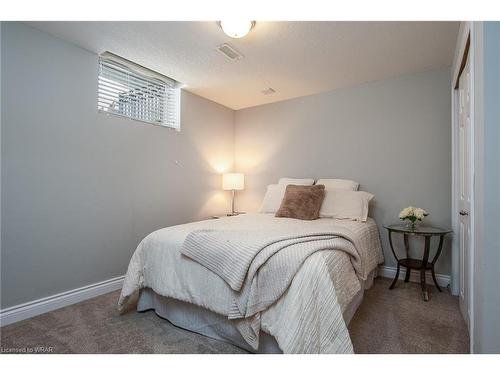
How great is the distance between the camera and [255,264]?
146 cm

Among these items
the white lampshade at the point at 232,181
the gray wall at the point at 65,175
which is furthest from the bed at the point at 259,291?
the white lampshade at the point at 232,181

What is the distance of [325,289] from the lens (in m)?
1.35

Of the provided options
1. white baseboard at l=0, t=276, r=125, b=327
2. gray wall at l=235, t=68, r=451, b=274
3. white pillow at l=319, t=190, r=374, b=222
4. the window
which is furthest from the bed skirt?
the window

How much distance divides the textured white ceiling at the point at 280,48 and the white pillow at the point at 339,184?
3.85 feet

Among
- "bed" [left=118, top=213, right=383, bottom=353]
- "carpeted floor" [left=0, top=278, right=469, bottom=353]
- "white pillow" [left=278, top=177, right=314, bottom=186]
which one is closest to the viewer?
"bed" [left=118, top=213, right=383, bottom=353]

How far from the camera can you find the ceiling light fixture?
195 cm

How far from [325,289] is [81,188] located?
221 centimetres

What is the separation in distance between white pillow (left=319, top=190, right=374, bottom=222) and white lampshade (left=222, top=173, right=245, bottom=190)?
136cm

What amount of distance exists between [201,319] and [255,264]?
66 cm

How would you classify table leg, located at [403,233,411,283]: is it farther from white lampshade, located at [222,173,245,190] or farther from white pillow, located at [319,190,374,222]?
white lampshade, located at [222,173,245,190]

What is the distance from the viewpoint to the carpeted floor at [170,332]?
5.27ft
